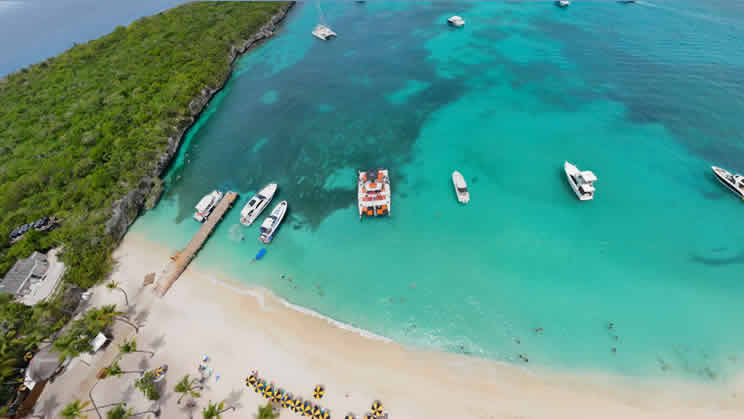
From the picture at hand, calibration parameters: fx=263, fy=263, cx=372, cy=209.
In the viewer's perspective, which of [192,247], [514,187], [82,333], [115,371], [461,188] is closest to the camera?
[115,371]

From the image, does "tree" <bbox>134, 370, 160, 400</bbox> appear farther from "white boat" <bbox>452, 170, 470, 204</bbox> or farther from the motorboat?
the motorboat

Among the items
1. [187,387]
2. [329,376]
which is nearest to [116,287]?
[187,387]

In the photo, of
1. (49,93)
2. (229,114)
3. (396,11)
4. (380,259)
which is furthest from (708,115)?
(49,93)

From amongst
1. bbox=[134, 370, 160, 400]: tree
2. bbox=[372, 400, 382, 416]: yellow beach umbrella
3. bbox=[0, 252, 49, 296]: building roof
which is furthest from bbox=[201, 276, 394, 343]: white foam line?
bbox=[0, 252, 49, 296]: building roof

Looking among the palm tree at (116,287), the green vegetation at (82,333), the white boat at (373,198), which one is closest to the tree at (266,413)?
the green vegetation at (82,333)

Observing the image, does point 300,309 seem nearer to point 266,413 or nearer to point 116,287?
point 266,413
